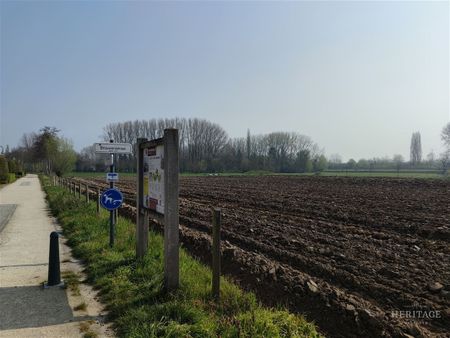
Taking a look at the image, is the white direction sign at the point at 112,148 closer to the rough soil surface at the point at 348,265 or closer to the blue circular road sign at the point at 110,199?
the blue circular road sign at the point at 110,199

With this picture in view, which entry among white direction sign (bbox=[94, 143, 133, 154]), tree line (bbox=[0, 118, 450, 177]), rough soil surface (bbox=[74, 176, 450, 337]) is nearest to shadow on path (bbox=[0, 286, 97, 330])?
rough soil surface (bbox=[74, 176, 450, 337])

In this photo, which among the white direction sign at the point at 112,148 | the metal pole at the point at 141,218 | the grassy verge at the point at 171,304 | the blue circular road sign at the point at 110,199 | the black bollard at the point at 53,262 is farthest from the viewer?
the white direction sign at the point at 112,148

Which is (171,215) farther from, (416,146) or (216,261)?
(416,146)

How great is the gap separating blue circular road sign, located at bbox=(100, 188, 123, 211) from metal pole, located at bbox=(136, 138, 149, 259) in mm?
1123

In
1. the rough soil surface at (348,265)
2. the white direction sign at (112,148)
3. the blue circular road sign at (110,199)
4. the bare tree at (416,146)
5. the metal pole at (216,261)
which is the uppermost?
the bare tree at (416,146)

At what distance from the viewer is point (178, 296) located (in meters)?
5.11

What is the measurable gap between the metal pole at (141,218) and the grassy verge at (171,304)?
200 mm

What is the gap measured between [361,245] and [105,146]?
20.2 feet

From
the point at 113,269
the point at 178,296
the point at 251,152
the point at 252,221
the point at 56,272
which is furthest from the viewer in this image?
the point at 251,152

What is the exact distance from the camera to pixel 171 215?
215 inches

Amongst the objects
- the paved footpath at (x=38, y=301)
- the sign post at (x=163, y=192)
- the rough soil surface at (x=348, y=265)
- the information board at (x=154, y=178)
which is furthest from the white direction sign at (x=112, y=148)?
the rough soil surface at (x=348, y=265)

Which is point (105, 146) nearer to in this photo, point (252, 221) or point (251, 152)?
point (252, 221)

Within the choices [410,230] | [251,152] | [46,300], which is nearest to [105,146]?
[46,300]

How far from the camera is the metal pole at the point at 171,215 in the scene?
213 inches
